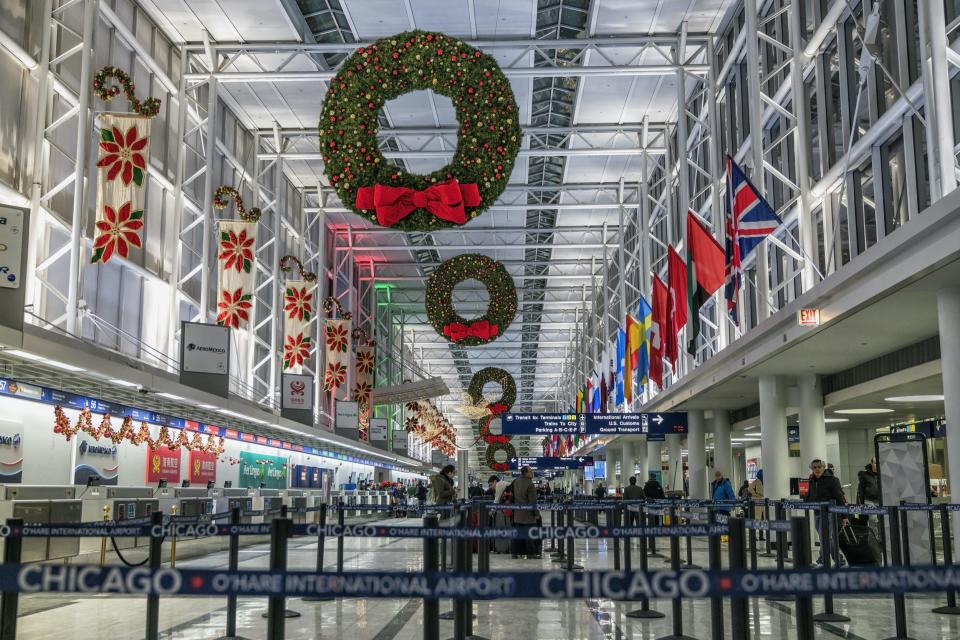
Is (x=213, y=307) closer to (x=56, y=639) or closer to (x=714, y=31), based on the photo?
(x=714, y=31)

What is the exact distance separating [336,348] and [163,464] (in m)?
11.0

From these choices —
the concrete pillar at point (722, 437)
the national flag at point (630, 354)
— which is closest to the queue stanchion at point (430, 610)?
the concrete pillar at point (722, 437)

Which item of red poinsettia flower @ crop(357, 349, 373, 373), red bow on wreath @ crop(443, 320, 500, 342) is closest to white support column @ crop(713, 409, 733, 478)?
red bow on wreath @ crop(443, 320, 500, 342)

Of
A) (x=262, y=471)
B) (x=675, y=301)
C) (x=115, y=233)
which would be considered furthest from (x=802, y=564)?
(x=262, y=471)

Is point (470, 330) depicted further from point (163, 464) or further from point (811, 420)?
point (163, 464)

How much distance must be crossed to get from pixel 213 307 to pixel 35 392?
43.8 feet

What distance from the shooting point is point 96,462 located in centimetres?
2158

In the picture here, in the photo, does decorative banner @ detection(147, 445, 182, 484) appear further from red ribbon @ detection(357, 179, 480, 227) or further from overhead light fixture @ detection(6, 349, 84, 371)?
red ribbon @ detection(357, 179, 480, 227)

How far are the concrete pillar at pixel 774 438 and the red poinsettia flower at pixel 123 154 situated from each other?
47.3 feet

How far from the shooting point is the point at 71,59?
21328mm

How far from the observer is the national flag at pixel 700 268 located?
1961 centimetres

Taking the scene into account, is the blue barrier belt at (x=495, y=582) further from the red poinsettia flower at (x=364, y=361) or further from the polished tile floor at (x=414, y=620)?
the red poinsettia flower at (x=364, y=361)

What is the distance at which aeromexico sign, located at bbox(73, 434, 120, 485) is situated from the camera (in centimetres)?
2064

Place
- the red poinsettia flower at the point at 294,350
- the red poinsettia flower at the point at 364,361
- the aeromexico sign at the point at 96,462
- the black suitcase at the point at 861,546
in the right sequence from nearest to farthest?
the black suitcase at the point at 861,546 < the aeromexico sign at the point at 96,462 < the red poinsettia flower at the point at 294,350 < the red poinsettia flower at the point at 364,361
